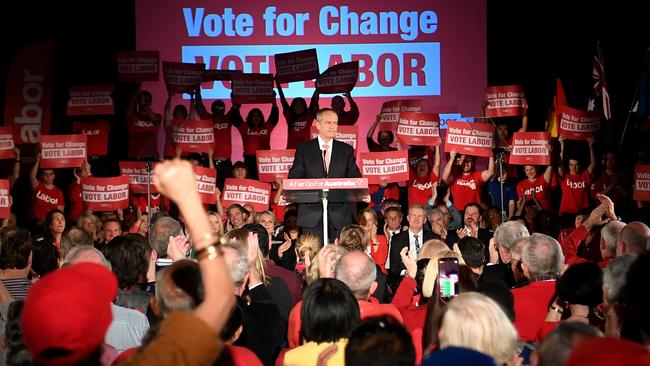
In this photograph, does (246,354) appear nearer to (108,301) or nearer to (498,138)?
(108,301)

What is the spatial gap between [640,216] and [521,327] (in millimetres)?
6088

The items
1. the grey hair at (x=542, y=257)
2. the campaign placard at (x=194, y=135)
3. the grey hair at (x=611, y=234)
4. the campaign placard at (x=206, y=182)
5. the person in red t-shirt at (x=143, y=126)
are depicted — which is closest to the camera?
the grey hair at (x=542, y=257)

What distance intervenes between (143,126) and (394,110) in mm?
3473

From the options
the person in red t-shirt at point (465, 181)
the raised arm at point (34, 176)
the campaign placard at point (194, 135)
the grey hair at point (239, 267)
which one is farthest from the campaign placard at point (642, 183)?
the raised arm at point (34, 176)

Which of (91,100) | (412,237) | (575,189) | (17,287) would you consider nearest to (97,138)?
(91,100)

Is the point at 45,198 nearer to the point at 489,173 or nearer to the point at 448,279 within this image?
the point at 489,173

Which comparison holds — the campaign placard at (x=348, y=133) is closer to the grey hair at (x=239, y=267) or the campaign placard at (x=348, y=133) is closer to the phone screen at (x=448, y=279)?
the grey hair at (x=239, y=267)

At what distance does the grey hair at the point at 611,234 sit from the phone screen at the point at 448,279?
1862 millimetres

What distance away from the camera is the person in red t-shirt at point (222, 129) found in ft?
40.6

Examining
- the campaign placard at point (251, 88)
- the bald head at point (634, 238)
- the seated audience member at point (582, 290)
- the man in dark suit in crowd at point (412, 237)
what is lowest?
the man in dark suit in crowd at point (412, 237)

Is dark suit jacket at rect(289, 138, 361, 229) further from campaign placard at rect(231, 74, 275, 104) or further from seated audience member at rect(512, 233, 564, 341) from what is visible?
campaign placard at rect(231, 74, 275, 104)

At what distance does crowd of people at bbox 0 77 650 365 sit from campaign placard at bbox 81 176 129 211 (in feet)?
0.47

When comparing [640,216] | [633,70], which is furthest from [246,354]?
[633,70]

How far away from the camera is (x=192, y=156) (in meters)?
12.0
